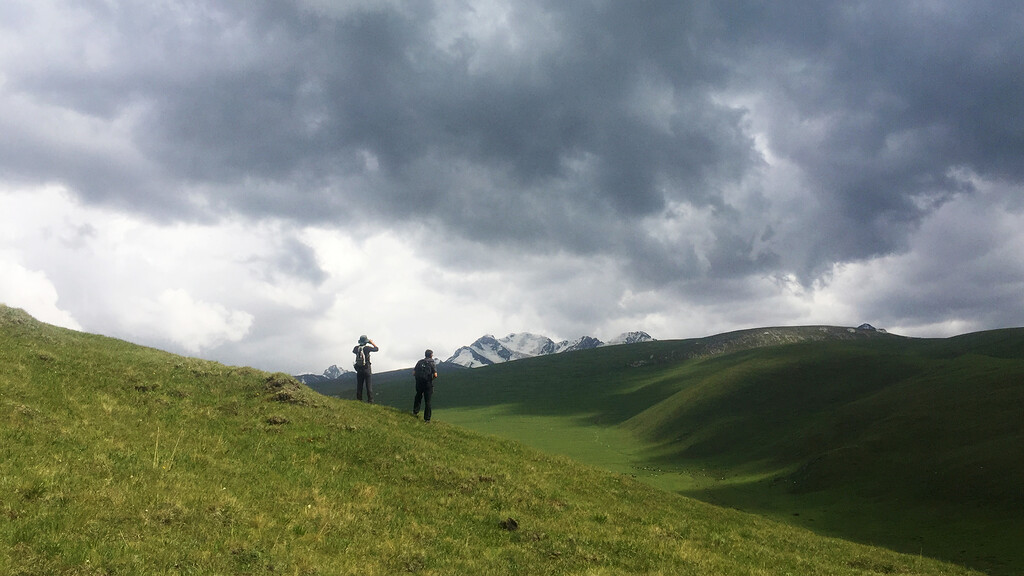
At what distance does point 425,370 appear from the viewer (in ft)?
109

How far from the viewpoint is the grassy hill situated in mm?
42844

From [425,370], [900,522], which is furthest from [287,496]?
[900,522]

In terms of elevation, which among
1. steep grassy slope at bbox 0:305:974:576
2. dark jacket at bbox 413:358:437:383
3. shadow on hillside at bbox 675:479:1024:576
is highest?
dark jacket at bbox 413:358:437:383

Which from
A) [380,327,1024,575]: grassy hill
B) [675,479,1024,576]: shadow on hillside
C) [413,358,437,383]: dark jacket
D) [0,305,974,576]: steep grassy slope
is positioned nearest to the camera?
[0,305,974,576]: steep grassy slope

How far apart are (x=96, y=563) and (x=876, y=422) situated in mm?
82187

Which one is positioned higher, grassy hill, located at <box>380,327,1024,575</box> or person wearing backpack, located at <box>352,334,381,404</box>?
person wearing backpack, located at <box>352,334,381,404</box>

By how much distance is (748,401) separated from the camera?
109875 millimetres

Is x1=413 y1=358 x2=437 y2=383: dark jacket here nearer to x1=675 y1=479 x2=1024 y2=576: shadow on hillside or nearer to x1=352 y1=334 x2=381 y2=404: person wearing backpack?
x1=352 y1=334 x2=381 y2=404: person wearing backpack

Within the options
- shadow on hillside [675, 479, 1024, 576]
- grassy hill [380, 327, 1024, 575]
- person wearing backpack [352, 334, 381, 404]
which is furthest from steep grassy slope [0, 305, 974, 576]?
grassy hill [380, 327, 1024, 575]

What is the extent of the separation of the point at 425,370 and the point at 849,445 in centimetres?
5788

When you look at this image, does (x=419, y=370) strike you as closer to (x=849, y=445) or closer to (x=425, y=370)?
(x=425, y=370)

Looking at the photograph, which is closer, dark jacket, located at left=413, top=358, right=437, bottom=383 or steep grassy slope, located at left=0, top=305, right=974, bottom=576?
steep grassy slope, located at left=0, top=305, right=974, bottom=576

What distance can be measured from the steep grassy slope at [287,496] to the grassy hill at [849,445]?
21247 mm

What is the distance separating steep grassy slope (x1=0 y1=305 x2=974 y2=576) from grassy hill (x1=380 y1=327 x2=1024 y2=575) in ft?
69.7
